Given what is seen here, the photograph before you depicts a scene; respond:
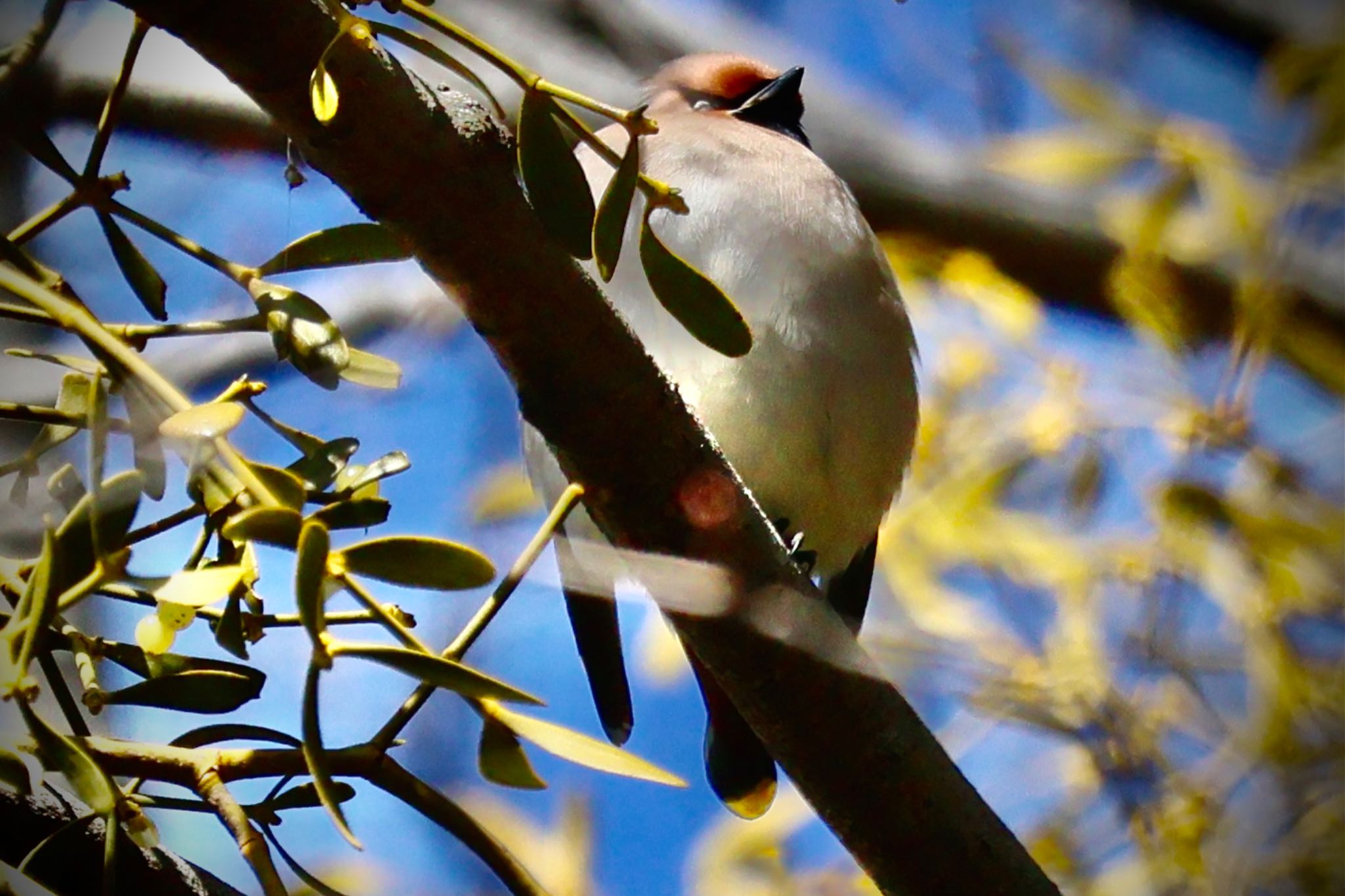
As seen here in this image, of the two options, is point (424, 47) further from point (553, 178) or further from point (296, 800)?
point (296, 800)

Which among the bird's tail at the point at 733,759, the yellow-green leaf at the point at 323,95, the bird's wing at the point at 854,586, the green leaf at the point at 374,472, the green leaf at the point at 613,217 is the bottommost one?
the bird's wing at the point at 854,586

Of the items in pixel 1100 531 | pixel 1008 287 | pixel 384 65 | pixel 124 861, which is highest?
pixel 384 65

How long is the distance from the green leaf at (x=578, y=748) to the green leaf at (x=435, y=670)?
0.21 feet

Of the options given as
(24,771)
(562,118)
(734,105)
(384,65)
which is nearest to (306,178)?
(384,65)

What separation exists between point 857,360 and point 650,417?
120cm

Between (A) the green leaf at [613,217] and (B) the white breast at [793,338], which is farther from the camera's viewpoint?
(B) the white breast at [793,338]

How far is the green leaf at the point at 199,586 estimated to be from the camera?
0.84 metres

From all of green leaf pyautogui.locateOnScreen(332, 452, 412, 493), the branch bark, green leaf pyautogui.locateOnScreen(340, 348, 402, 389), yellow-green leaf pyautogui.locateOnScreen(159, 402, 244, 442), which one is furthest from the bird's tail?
yellow-green leaf pyautogui.locateOnScreen(159, 402, 244, 442)

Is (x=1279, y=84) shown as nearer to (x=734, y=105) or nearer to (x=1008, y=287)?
(x=1008, y=287)

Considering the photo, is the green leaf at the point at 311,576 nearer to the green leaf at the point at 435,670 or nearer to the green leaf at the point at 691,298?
the green leaf at the point at 435,670

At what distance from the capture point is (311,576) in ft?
2.56

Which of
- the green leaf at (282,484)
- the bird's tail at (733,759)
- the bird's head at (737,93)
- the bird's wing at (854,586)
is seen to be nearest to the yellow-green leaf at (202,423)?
the green leaf at (282,484)

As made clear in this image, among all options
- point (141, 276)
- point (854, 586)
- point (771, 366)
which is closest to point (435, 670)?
point (141, 276)

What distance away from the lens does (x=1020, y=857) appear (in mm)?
1340
